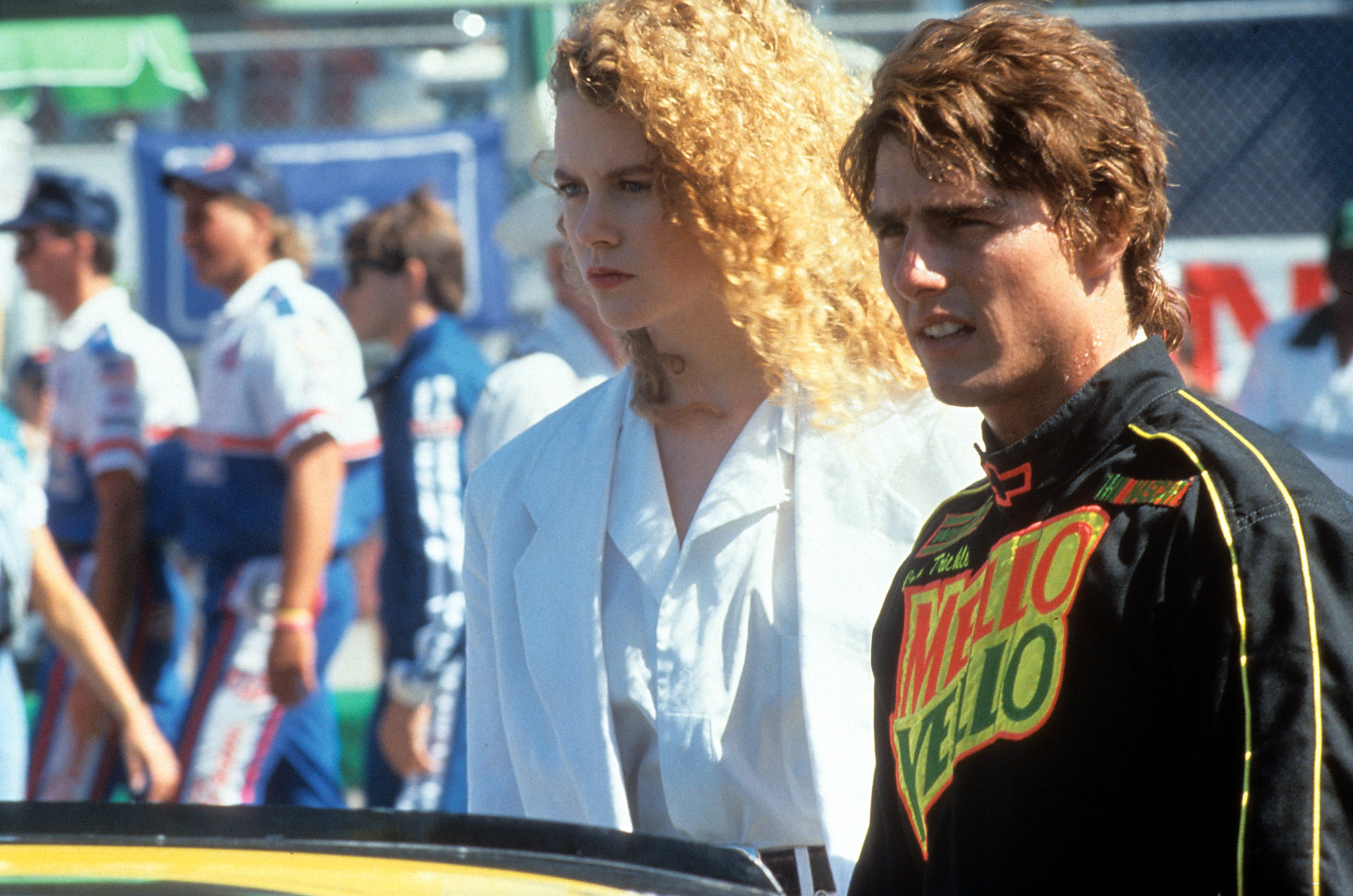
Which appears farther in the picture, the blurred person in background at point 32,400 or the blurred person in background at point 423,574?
the blurred person in background at point 32,400

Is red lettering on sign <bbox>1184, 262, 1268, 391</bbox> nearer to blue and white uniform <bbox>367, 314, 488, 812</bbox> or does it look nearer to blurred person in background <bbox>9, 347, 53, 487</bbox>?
blue and white uniform <bbox>367, 314, 488, 812</bbox>

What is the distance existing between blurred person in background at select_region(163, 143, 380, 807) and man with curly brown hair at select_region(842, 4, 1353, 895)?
2564 millimetres

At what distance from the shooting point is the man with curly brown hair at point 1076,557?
3.39 ft

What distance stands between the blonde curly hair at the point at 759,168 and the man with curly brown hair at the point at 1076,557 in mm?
421

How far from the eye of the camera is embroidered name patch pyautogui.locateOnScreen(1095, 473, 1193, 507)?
3.67ft

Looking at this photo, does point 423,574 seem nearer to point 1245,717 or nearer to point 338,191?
point 338,191

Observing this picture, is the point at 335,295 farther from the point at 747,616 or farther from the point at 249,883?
the point at 249,883

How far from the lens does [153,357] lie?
14.3 ft

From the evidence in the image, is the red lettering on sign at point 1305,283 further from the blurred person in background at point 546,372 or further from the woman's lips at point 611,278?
the woman's lips at point 611,278

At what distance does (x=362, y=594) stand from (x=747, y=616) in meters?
5.14

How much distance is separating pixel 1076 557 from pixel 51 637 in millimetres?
3401

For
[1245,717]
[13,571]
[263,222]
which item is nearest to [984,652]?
[1245,717]

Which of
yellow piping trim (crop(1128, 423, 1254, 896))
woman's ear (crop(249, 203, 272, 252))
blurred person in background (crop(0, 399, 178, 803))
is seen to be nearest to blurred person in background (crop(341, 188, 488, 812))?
woman's ear (crop(249, 203, 272, 252))

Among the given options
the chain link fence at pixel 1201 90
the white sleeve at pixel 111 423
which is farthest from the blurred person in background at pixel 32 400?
the white sleeve at pixel 111 423
